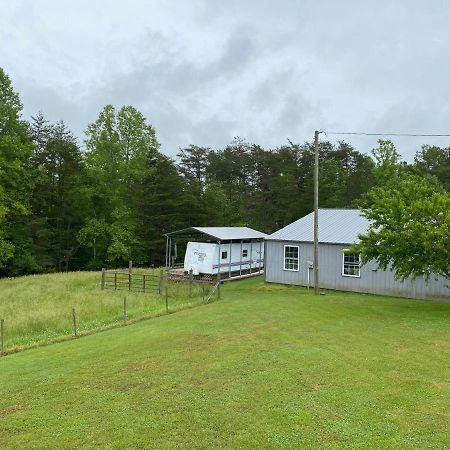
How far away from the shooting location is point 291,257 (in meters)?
27.0

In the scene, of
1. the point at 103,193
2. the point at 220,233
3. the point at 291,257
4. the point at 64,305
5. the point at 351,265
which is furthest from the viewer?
the point at 103,193

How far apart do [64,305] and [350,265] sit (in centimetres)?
1498

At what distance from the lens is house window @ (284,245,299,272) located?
26.8m

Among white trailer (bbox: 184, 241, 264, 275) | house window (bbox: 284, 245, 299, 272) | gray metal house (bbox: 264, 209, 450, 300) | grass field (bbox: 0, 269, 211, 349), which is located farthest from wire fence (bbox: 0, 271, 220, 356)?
house window (bbox: 284, 245, 299, 272)

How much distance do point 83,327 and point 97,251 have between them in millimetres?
30112

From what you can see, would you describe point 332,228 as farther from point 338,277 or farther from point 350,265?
point 338,277

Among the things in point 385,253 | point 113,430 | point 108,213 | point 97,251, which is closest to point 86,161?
point 108,213

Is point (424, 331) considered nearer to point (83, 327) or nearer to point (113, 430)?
point (113, 430)

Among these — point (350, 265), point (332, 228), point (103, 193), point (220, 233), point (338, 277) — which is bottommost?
point (338, 277)

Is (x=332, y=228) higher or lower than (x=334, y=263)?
higher

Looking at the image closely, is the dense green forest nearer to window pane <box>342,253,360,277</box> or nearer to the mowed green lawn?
window pane <box>342,253,360,277</box>

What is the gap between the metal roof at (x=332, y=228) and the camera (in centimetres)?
2534

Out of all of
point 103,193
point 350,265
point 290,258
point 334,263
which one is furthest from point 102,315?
point 103,193

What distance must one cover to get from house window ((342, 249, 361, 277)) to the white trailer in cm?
851
